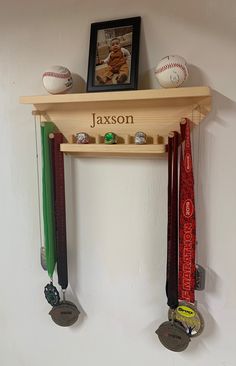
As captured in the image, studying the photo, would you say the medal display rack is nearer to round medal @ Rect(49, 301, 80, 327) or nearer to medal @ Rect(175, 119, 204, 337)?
medal @ Rect(175, 119, 204, 337)

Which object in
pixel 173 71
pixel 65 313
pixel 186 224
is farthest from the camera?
pixel 65 313

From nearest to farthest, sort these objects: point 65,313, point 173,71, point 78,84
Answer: point 173,71 < point 78,84 < point 65,313

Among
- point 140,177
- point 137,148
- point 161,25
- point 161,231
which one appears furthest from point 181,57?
point 161,231

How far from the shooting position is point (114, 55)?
1018mm

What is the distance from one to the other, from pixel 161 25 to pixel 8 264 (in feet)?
3.61

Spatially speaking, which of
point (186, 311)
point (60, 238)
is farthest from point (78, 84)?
point (186, 311)

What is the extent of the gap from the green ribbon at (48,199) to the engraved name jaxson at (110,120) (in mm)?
160

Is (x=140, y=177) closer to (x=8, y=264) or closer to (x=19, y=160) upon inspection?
(x=19, y=160)

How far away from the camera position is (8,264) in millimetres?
1378

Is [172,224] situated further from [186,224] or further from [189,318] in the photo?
[189,318]

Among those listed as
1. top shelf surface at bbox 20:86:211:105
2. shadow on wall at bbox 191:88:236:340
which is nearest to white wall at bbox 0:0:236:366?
shadow on wall at bbox 191:88:236:340

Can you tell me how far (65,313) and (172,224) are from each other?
1.89 ft

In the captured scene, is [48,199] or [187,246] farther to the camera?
[48,199]

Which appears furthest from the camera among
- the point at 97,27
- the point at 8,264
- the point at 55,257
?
the point at 8,264
